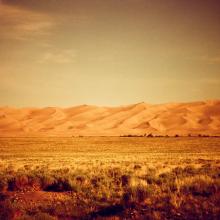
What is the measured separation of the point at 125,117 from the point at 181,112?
64.7 ft

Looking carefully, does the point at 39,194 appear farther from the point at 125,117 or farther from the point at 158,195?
the point at 125,117

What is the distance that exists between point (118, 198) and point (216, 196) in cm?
275

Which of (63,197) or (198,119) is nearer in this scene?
(63,197)

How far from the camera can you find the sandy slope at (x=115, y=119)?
10056 cm

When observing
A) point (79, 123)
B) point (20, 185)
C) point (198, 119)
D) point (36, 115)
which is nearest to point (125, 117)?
point (79, 123)

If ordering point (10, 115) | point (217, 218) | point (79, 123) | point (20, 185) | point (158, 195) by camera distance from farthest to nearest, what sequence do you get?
point (10, 115) → point (79, 123) → point (20, 185) → point (158, 195) → point (217, 218)

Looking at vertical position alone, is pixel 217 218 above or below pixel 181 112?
below

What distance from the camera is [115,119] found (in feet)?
419

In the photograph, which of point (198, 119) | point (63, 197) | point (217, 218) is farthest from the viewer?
point (198, 119)

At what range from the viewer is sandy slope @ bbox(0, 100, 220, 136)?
101 metres

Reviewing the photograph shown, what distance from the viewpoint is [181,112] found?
4902 inches

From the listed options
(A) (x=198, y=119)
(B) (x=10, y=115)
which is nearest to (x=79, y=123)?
(B) (x=10, y=115)

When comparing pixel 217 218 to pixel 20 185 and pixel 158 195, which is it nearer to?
pixel 158 195

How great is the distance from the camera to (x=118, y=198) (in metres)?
10.1
